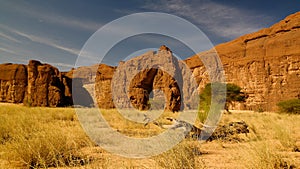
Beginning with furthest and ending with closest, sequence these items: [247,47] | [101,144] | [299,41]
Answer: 1. [247,47]
2. [299,41]
3. [101,144]

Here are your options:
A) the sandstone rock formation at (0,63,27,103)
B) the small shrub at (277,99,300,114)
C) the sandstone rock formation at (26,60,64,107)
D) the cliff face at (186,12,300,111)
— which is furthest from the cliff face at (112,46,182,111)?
the sandstone rock formation at (0,63,27,103)

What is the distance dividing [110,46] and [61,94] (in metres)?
31.2

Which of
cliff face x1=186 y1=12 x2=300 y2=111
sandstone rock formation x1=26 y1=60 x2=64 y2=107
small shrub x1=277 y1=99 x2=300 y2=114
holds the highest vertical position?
cliff face x1=186 y1=12 x2=300 y2=111

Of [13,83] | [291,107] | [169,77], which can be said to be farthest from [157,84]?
[13,83]

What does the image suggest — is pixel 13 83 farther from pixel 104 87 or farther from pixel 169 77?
pixel 169 77

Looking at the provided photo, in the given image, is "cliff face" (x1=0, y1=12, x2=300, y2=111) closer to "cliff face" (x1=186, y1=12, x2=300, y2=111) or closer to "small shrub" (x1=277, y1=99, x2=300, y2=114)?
"cliff face" (x1=186, y1=12, x2=300, y2=111)

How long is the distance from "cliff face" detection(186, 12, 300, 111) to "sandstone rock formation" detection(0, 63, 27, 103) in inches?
1894

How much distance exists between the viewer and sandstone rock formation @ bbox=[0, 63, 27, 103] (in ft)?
162

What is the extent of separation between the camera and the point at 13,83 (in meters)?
50.2

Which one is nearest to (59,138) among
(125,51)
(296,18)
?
(125,51)

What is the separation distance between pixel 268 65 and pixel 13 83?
55885 millimetres

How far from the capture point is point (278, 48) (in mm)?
49281

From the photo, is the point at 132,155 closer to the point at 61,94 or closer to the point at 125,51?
the point at 125,51

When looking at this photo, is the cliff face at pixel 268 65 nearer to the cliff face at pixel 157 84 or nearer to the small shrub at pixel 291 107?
the small shrub at pixel 291 107
